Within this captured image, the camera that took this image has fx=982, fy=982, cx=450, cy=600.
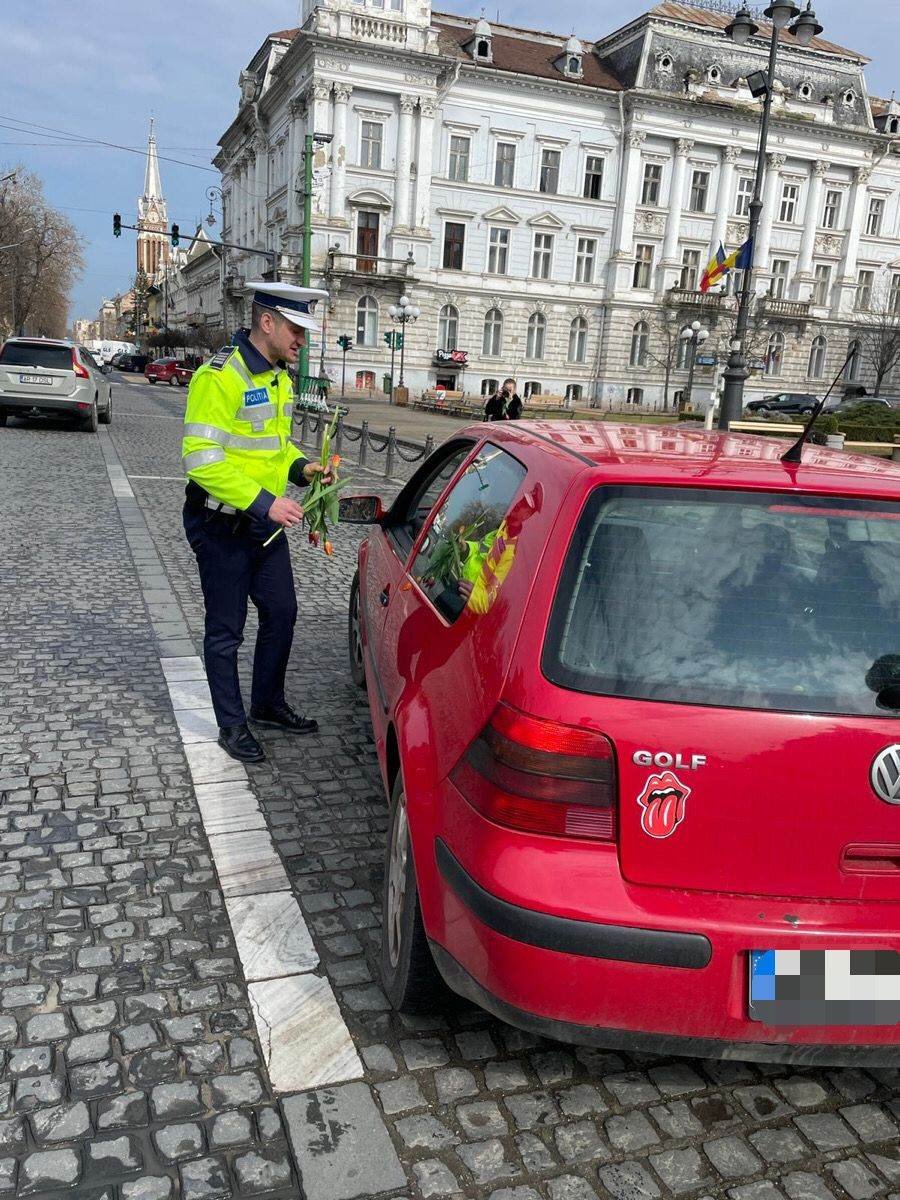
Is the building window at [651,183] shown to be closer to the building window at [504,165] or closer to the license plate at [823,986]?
the building window at [504,165]

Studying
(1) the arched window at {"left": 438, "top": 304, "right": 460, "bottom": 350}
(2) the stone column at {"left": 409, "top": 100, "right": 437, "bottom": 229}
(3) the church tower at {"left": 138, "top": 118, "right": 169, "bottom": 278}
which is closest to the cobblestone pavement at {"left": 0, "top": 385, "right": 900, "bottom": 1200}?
(1) the arched window at {"left": 438, "top": 304, "right": 460, "bottom": 350}

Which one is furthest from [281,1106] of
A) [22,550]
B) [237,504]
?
[22,550]

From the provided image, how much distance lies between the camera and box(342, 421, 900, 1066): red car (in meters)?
2.03

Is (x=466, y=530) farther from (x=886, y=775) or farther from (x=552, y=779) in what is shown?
(x=886, y=775)

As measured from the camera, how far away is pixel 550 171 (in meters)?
55.5

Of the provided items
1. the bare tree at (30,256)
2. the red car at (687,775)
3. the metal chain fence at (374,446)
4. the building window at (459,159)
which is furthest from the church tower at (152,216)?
the red car at (687,775)

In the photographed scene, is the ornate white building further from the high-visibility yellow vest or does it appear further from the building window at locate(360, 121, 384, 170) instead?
the high-visibility yellow vest

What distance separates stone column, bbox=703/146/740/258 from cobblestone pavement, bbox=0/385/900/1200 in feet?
197

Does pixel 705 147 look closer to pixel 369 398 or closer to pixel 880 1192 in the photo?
pixel 369 398

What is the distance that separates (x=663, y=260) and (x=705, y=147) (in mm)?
6802

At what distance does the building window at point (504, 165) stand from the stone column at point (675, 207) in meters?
9.50

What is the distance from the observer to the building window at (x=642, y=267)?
5725 cm

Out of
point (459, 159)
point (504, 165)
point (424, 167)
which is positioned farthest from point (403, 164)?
point (504, 165)

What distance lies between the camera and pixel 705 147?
2237 inches
